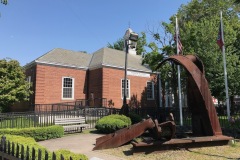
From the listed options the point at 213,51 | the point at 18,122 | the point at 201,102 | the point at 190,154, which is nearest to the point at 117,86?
the point at 213,51

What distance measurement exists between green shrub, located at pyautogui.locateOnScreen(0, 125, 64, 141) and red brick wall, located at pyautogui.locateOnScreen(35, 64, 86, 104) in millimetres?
12291

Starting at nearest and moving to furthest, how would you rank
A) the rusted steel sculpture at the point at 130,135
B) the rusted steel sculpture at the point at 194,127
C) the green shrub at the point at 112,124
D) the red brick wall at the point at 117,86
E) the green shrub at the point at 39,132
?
the rusted steel sculpture at the point at 194,127
the rusted steel sculpture at the point at 130,135
the green shrub at the point at 39,132
the green shrub at the point at 112,124
the red brick wall at the point at 117,86

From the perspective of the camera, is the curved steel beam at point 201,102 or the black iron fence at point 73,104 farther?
the black iron fence at point 73,104

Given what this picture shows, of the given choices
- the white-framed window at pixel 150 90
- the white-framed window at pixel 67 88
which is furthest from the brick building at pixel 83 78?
the white-framed window at pixel 150 90

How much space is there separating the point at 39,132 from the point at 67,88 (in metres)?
14.5

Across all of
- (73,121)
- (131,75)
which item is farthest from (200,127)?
(131,75)

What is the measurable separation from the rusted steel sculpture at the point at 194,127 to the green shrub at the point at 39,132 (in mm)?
3823

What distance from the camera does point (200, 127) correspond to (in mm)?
9711

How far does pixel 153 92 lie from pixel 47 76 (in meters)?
14.4

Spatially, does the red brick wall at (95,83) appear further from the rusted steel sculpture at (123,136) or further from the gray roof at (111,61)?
the rusted steel sculpture at (123,136)

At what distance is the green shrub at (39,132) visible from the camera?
10.6 m

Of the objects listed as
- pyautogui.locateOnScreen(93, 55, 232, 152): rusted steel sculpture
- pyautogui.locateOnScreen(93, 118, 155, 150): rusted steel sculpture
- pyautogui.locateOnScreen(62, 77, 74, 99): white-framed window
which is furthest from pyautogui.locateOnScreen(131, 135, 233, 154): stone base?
pyautogui.locateOnScreen(62, 77, 74, 99): white-framed window

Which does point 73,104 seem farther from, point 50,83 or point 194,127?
point 194,127

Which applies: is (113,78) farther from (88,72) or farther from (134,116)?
(134,116)
